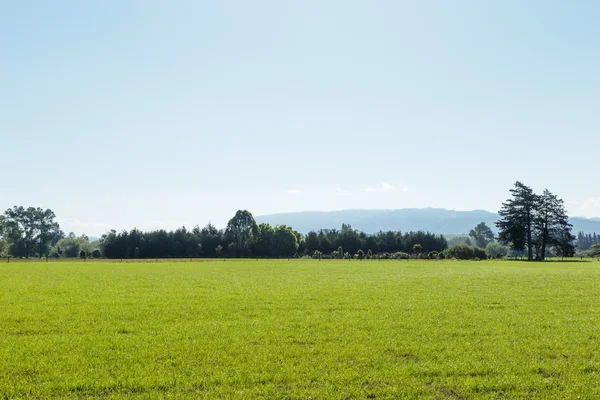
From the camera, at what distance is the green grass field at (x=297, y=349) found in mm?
9141

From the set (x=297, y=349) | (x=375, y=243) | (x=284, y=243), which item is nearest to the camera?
(x=297, y=349)

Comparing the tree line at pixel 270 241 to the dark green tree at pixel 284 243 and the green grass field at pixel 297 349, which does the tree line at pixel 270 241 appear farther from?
the green grass field at pixel 297 349

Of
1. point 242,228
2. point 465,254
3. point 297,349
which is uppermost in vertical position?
point 242,228

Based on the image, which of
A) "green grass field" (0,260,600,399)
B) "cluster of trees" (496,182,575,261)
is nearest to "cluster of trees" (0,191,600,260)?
"cluster of trees" (496,182,575,261)

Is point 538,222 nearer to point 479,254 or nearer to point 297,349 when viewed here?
point 479,254

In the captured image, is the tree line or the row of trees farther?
the row of trees

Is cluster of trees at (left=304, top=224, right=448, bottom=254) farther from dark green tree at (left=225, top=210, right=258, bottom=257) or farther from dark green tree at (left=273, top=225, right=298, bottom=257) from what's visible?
dark green tree at (left=225, top=210, right=258, bottom=257)

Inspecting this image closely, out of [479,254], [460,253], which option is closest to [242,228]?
[460,253]

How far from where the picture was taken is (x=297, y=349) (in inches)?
474

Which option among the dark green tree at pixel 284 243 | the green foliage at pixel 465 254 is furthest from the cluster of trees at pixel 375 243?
the green foliage at pixel 465 254

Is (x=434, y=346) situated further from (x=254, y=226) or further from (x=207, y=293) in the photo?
(x=254, y=226)

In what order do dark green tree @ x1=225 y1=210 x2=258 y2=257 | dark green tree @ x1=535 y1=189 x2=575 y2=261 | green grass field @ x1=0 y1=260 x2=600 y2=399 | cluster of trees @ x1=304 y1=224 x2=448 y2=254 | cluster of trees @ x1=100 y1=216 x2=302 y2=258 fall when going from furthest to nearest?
1. cluster of trees @ x1=304 y1=224 x2=448 y2=254
2. dark green tree @ x1=225 y1=210 x2=258 y2=257
3. cluster of trees @ x1=100 y1=216 x2=302 y2=258
4. dark green tree @ x1=535 y1=189 x2=575 y2=261
5. green grass field @ x1=0 y1=260 x2=600 y2=399

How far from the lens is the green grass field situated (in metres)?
9.14

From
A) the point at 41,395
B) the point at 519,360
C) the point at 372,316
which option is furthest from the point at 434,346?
the point at 41,395
